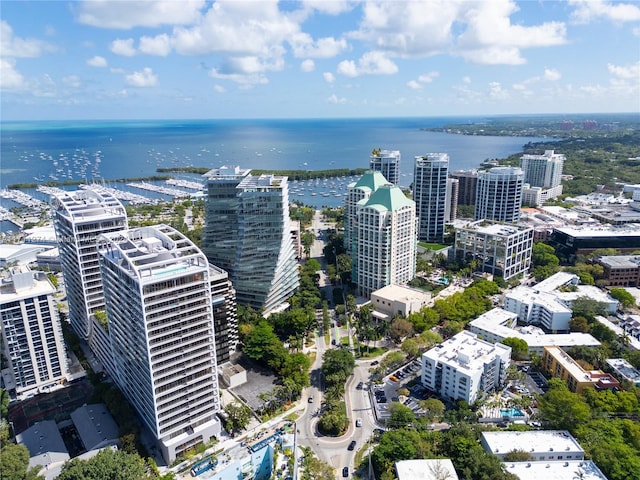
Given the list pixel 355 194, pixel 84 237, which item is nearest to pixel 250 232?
pixel 84 237

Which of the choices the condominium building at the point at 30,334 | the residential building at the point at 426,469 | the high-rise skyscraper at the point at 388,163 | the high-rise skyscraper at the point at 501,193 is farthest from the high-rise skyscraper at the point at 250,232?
the high-rise skyscraper at the point at 501,193

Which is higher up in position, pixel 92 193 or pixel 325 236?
pixel 92 193

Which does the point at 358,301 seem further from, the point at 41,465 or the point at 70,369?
the point at 41,465

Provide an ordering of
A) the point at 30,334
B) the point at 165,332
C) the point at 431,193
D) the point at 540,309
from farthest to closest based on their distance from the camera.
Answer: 1. the point at 431,193
2. the point at 540,309
3. the point at 30,334
4. the point at 165,332

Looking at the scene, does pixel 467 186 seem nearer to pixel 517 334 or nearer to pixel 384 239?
pixel 384 239

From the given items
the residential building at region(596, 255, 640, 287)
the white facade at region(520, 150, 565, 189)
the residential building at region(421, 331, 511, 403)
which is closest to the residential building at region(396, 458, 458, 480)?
the residential building at region(421, 331, 511, 403)

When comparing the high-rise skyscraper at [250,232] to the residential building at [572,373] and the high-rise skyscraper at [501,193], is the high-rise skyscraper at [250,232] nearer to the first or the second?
the residential building at [572,373]

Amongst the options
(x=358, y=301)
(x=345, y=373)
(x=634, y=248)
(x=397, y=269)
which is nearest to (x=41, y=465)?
(x=345, y=373)
